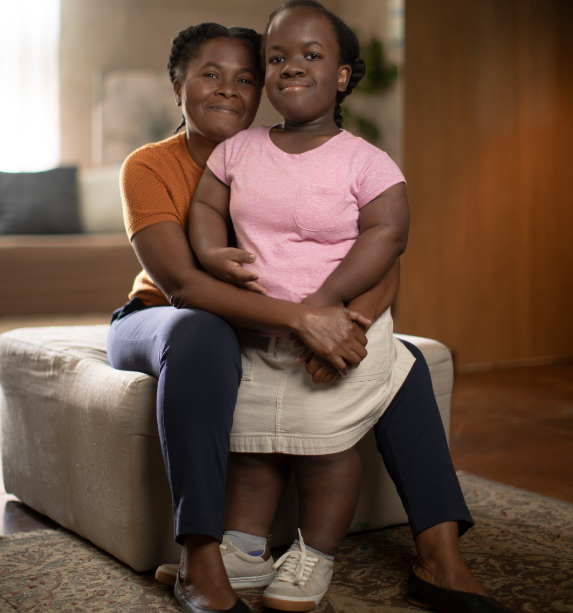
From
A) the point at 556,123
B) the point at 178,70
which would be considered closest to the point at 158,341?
the point at 178,70

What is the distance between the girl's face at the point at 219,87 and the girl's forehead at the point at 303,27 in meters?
0.17

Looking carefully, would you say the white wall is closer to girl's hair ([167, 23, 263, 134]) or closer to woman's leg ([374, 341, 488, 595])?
girl's hair ([167, 23, 263, 134])

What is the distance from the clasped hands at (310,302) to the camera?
122 cm

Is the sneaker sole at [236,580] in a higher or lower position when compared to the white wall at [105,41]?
lower

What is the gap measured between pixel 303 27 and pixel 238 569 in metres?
0.97

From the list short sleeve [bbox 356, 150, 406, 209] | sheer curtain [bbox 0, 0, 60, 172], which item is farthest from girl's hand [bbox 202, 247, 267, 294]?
sheer curtain [bbox 0, 0, 60, 172]

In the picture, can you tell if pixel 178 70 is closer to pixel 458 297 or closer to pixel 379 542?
pixel 379 542

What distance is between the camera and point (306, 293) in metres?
1.26

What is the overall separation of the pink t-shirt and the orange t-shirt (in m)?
0.15

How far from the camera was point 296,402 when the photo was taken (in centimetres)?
124

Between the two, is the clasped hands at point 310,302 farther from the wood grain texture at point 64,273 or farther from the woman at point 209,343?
the wood grain texture at point 64,273

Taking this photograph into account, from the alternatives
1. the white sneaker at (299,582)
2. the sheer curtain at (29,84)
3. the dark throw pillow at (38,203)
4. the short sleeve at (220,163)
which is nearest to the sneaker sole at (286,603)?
the white sneaker at (299,582)

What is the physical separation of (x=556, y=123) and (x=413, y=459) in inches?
134

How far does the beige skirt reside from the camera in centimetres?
123
